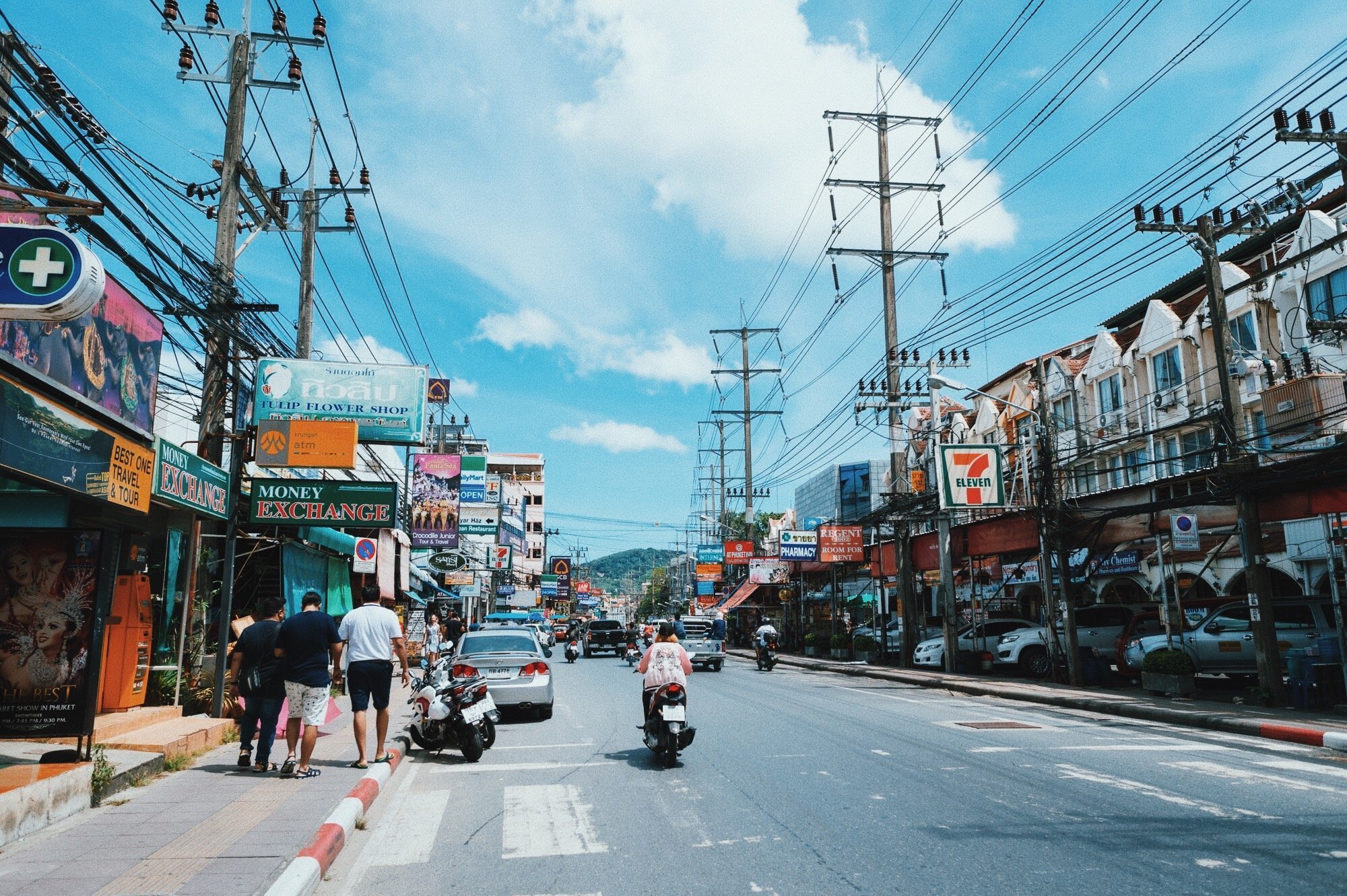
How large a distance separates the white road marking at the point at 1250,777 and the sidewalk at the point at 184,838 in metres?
8.43

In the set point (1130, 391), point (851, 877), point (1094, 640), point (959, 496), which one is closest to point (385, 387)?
point (959, 496)

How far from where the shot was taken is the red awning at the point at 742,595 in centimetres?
5322

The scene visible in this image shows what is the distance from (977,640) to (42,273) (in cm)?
2741

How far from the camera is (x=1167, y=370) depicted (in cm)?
3362

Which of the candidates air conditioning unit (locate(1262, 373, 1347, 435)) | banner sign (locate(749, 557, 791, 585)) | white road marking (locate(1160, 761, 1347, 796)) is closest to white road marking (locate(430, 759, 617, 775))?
white road marking (locate(1160, 761, 1347, 796))

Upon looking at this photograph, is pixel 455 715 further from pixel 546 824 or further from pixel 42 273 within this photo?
pixel 42 273

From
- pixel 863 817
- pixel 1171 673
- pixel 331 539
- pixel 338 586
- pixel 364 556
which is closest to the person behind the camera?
pixel 863 817

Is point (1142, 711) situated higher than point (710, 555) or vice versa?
point (710, 555)

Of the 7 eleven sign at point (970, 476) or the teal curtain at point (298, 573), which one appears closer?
the teal curtain at point (298, 573)

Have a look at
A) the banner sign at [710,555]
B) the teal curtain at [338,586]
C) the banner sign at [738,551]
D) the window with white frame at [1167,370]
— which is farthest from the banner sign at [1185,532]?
the banner sign at [710,555]

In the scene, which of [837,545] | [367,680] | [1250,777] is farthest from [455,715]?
[837,545]

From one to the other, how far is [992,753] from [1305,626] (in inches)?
539

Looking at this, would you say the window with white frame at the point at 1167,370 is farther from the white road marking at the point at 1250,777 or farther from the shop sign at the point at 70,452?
the shop sign at the point at 70,452

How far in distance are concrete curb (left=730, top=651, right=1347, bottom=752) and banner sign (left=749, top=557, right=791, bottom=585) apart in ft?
65.8
